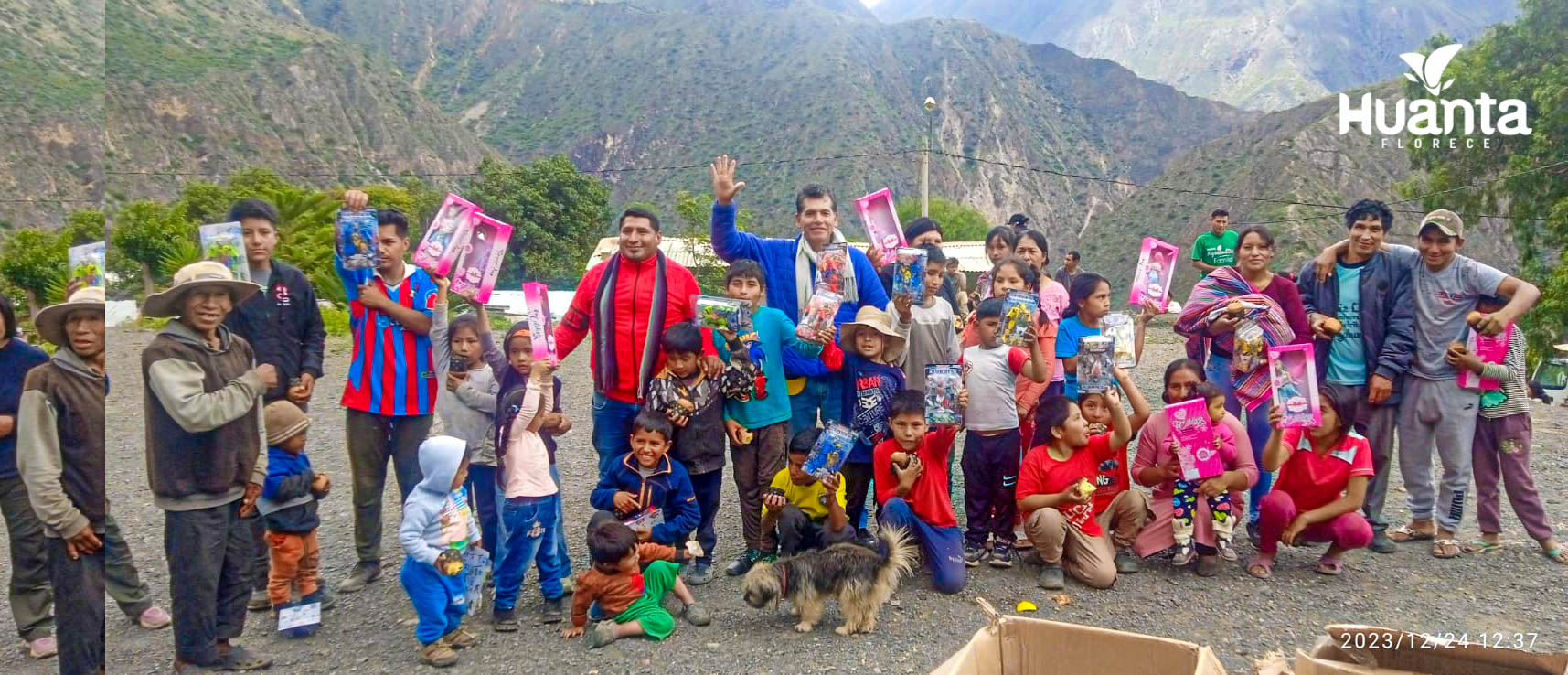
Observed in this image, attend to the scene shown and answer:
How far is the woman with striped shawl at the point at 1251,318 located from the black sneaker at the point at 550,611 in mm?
3678

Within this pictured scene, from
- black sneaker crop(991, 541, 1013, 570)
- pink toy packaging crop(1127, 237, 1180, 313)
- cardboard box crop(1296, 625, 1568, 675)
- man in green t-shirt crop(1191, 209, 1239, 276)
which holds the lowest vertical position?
black sneaker crop(991, 541, 1013, 570)

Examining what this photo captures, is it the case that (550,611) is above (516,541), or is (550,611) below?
below

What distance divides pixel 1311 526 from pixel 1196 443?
0.78 meters

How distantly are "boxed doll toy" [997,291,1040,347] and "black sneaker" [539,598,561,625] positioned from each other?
256 centimetres

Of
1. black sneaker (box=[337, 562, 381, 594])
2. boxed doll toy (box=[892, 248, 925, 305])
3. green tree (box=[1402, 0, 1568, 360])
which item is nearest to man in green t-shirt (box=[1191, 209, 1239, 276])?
boxed doll toy (box=[892, 248, 925, 305])

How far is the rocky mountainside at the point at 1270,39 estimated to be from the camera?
361 feet

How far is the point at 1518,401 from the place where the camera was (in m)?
4.77

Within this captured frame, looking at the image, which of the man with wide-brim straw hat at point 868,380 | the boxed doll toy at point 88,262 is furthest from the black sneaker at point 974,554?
the boxed doll toy at point 88,262

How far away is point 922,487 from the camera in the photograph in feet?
14.8

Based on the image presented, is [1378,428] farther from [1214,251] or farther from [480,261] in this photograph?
[480,261]

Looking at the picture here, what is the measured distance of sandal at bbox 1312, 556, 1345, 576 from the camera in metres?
4.52

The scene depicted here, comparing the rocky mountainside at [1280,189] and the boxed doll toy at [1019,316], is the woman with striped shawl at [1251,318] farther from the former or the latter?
the rocky mountainside at [1280,189]

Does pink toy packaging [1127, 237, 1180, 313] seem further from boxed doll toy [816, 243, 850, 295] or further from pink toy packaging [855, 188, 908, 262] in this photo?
boxed doll toy [816, 243, 850, 295]

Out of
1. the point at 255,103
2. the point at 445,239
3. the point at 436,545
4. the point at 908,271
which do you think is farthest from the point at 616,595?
the point at 255,103
